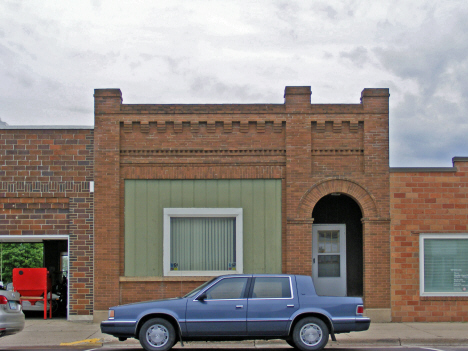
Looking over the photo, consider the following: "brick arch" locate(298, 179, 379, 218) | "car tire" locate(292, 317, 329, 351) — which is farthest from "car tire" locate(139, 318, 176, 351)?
"brick arch" locate(298, 179, 379, 218)

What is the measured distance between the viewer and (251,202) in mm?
14555

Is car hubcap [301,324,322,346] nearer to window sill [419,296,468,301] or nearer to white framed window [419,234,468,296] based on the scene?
window sill [419,296,468,301]

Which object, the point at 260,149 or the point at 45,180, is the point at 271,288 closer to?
the point at 260,149

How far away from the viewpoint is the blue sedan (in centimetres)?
1003

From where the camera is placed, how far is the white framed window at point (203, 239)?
14406mm

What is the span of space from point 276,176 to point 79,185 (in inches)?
201

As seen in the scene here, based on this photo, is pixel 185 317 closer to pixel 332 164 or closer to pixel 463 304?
pixel 332 164

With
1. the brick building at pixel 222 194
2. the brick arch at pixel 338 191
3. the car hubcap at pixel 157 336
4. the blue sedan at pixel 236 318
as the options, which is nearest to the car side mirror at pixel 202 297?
the blue sedan at pixel 236 318

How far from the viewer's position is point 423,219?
47.2ft

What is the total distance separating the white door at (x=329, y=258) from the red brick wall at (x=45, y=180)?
619 centimetres

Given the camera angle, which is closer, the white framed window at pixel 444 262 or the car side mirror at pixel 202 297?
the car side mirror at pixel 202 297

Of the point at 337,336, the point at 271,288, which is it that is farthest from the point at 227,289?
the point at 337,336

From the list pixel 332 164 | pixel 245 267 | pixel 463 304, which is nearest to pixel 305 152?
pixel 332 164

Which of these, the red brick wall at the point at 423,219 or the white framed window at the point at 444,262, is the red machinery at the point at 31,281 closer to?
the red brick wall at the point at 423,219
